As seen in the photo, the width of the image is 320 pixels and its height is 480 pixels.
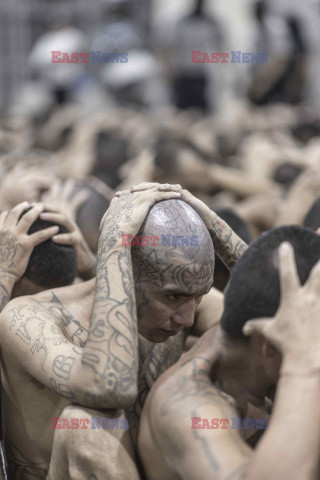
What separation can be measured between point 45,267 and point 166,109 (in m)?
11.0

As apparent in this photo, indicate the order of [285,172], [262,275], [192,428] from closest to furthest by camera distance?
[192,428] → [262,275] → [285,172]

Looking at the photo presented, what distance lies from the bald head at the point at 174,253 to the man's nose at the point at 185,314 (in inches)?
2.8

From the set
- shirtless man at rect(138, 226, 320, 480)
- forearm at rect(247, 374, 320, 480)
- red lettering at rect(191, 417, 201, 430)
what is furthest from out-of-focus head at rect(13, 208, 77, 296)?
forearm at rect(247, 374, 320, 480)

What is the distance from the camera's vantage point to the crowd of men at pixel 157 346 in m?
1.92

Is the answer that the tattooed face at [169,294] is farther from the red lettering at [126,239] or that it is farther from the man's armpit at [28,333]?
the man's armpit at [28,333]

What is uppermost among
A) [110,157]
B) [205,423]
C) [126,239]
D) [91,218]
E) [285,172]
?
[126,239]

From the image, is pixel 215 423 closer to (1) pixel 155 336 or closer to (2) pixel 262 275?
(2) pixel 262 275

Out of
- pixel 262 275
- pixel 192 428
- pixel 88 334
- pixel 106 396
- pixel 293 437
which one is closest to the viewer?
pixel 293 437

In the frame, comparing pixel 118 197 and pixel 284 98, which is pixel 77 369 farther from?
pixel 284 98

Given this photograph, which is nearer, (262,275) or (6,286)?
(262,275)

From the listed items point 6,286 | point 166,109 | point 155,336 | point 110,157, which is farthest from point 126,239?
point 166,109

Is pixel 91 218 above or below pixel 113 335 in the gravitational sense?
below

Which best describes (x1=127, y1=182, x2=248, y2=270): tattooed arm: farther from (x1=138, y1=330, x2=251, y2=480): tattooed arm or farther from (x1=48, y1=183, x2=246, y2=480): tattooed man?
(x1=138, y1=330, x2=251, y2=480): tattooed arm

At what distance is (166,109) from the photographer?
44.8 feet
